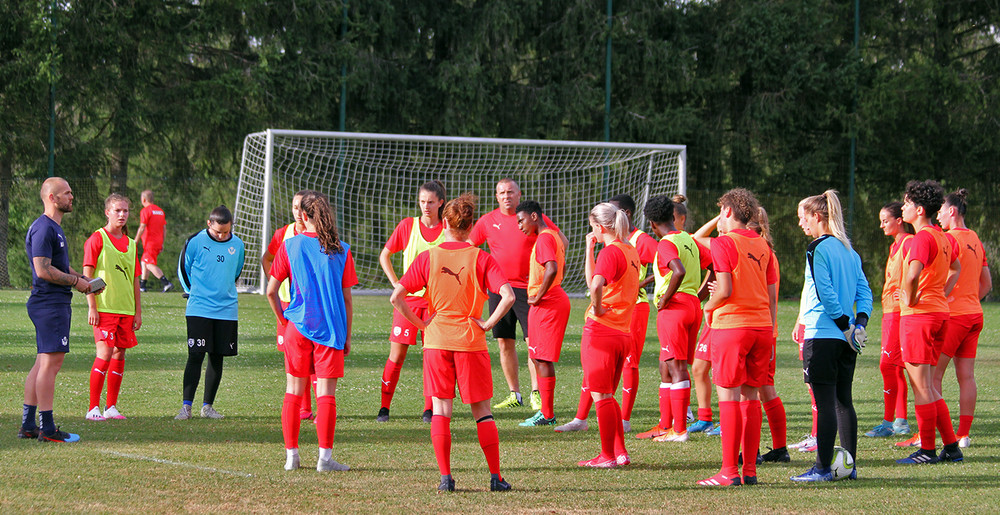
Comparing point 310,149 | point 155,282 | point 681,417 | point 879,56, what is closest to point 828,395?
point 681,417

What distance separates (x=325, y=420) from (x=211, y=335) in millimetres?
2248

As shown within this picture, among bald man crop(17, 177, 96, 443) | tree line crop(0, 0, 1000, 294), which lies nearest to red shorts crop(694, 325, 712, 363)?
bald man crop(17, 177, 96, 443)

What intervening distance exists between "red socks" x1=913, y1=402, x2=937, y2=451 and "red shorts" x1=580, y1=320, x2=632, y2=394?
208cm

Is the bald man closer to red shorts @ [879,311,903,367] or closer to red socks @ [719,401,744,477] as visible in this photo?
red socks @ [719,401,744,477]

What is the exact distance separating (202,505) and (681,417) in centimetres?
359

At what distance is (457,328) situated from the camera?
18.6 ft

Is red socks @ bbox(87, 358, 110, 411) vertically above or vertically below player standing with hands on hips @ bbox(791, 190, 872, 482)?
below

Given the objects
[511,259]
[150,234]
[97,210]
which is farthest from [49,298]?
[97,210]

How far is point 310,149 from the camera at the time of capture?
20.5 metres

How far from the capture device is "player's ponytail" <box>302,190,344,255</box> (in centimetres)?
613

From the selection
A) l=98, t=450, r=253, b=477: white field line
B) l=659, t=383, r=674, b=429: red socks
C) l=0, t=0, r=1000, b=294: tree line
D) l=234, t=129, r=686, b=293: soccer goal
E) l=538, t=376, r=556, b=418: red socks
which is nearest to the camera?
l=98, t=450, r=253, b=477: white field line

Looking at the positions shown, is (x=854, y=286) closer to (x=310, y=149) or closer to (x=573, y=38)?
(x=310, y=149)

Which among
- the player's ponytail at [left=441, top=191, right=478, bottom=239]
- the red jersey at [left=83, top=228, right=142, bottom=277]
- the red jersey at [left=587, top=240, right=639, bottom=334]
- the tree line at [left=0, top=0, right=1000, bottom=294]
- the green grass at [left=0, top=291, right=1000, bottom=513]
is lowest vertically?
the green grass at [left=0, top=291, right=1000, bottom=513]

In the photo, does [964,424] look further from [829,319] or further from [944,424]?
[829,319]
